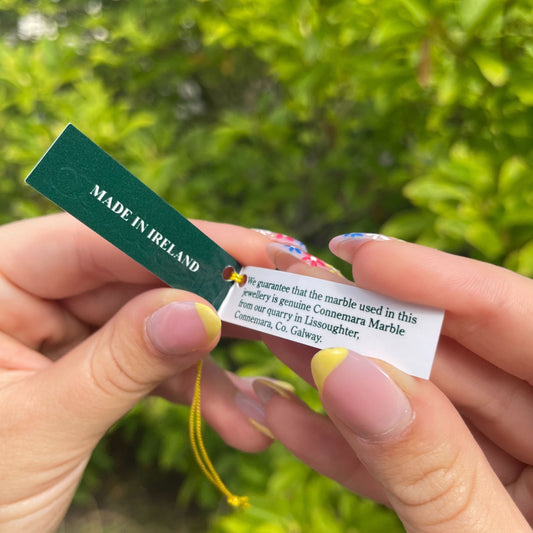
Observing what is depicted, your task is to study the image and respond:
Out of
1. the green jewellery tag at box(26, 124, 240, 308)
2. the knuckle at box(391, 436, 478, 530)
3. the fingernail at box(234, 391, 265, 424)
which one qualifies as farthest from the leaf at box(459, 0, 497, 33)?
the fingernail at box(234, 391, 265, 424)

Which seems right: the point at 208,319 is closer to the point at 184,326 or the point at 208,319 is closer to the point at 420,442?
the point at 184,326

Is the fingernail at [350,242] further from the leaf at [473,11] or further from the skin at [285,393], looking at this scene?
the leaf at [473,11]

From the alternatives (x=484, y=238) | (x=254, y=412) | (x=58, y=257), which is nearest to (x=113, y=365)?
(x=58, y=257)

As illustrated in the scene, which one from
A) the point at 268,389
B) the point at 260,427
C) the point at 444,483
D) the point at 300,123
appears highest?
the point at 444,483

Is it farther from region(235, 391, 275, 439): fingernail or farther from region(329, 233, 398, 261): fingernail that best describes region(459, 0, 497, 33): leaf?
region(235, 391, 275, 439): fingernail

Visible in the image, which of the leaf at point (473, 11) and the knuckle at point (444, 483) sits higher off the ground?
the leaf at point (473, 11)

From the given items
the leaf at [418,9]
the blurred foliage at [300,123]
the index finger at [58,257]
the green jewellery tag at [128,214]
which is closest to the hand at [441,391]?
the green jewellery tag at [128,214]

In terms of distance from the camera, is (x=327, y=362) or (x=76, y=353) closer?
(x=327, y=362)

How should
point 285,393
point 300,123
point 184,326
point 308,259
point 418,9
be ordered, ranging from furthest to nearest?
1. point 300,123
2. point 285,393
3. point 418,9
4. point 308,259
5. point 184,326
